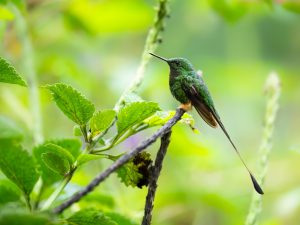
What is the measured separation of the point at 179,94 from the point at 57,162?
194 millimetres

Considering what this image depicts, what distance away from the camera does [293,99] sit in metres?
2.72

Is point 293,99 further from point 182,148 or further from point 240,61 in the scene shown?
point 182,148

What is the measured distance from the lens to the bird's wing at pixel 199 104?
0.71 meters

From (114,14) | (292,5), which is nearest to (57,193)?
(292,5)

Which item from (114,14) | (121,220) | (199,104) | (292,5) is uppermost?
(114,14)

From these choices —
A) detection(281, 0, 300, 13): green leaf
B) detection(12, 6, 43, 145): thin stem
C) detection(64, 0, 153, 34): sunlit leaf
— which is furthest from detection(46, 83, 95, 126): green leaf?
detection(64, 0, 153, 34): sunlit leaf

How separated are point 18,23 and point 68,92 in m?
0.89

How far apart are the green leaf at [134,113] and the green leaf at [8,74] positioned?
10 cm

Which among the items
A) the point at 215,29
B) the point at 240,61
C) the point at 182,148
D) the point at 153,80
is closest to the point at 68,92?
the point at 182,148

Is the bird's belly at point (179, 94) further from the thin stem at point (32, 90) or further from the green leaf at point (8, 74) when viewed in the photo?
the thin stem at point (32, 90)

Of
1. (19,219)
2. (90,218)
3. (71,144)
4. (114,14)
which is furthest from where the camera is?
(114,14)

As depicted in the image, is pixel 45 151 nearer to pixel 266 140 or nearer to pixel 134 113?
pixel 134 113

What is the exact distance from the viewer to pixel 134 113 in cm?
59

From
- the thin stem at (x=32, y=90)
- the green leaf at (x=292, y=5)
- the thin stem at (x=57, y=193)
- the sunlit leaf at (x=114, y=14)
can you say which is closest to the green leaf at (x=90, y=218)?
the thin stem at (x=57, y=193)
